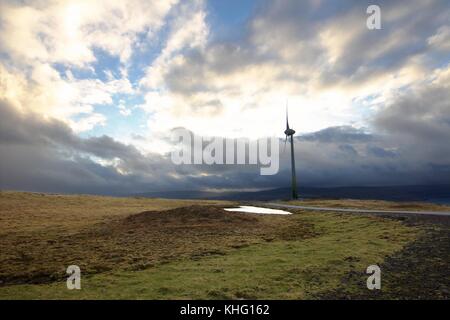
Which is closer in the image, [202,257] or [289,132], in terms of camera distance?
[202,257]

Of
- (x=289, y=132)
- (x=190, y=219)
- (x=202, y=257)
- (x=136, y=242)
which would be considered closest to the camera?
(x=202, y=257)

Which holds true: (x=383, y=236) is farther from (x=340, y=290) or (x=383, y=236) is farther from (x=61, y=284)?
(x=61, y=284)

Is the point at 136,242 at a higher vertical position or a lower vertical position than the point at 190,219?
lower

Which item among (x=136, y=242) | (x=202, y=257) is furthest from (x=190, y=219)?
→ (x=202, y=257)

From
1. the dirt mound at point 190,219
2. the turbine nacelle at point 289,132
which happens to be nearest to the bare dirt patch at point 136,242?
the dirt mound at point 190,219

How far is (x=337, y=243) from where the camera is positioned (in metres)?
27.0

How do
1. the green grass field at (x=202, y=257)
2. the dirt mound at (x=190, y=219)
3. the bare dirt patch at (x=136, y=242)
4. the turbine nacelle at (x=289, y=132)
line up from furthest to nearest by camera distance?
the turbine nacelle at (x=289, y=132)
the dirt mound at (x=190, y=219)
the bare dirt patch at (x=136, y=242)
the green grass field at (x=202, y=257)

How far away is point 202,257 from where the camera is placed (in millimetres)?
23438

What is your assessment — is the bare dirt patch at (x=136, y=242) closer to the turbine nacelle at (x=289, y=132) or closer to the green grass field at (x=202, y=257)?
the green grass field at (x=202, y=257)

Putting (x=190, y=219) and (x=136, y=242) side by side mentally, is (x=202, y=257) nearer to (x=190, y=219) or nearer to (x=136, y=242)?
(x=136, y=242)

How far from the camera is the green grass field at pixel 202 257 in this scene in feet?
52.2

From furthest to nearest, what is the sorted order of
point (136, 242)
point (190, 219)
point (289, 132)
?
point (289, 132) → point (190, 219) → point (136, 242)

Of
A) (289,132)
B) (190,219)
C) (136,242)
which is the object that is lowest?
(136,242)
